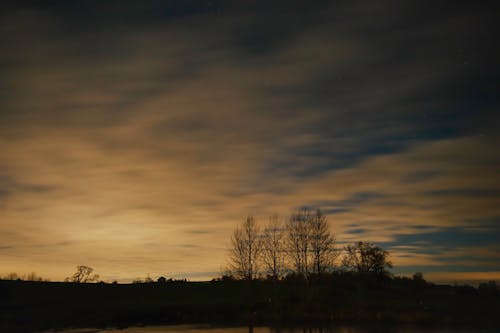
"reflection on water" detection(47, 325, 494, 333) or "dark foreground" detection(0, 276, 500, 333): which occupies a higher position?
"dark foreground" detection(0, 276, 500, 333)

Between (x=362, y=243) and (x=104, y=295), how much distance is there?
236 ft

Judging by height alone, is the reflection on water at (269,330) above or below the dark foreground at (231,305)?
below

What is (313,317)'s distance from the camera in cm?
Answer: 6862

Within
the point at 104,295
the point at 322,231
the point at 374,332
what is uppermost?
the point at 322,231

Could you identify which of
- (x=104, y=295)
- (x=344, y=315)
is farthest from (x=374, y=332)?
(x=104, y=295)

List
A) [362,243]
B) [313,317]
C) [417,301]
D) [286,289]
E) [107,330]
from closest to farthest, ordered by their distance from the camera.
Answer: [107,330] → [313,317] → [417,301] → [286,289] → [362,243]

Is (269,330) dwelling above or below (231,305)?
below

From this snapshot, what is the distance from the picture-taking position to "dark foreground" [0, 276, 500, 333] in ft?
212

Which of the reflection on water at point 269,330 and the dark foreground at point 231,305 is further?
the dark foreground at point 231,305

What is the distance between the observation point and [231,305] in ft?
243

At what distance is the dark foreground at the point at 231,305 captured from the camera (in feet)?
212

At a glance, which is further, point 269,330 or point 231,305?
Result: point 231,305

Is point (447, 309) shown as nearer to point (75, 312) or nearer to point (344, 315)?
point (344, 315)

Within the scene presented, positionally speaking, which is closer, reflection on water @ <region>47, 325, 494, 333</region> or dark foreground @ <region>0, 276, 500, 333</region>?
reflection on water @ <region>47, 325, 494, 333</region>
